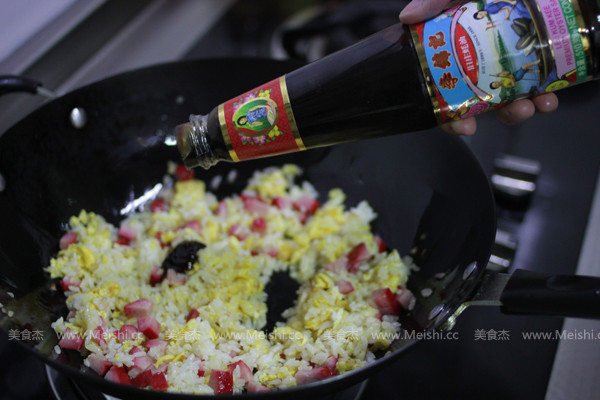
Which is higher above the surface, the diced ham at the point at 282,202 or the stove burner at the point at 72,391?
the diced ham at the point at 282,202

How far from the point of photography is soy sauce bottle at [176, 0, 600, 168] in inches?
30.9

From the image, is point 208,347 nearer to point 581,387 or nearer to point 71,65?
point 581,387

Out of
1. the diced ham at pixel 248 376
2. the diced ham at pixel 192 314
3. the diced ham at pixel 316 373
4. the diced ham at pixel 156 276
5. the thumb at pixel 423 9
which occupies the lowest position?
the diced ham at pixel 316 373

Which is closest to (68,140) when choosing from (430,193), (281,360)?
(281,360)

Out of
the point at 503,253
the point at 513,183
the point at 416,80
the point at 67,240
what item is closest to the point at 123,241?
the point at 67,240

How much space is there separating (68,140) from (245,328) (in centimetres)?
63

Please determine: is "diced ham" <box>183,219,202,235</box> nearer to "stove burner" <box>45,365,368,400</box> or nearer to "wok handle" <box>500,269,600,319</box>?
"stove burner" <box>45,365,368,400</box>

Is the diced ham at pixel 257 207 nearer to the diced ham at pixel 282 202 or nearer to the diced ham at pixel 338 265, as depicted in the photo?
the diced ham at pixel 282 202

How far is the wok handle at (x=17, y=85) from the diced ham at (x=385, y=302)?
90 cm

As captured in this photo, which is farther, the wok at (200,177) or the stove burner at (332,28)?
the stove burner at (332,28)

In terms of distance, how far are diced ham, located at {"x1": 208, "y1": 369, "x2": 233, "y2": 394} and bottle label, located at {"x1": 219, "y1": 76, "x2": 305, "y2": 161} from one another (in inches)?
16.1

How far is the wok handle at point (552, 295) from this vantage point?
749 millimetres

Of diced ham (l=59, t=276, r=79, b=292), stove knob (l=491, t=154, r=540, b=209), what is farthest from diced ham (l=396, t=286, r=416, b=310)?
diced ham (l=59, t=276, r=79, b=292)

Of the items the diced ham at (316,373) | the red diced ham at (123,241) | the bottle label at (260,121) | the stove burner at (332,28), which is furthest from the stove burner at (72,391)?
the stove burner at (332,28)
